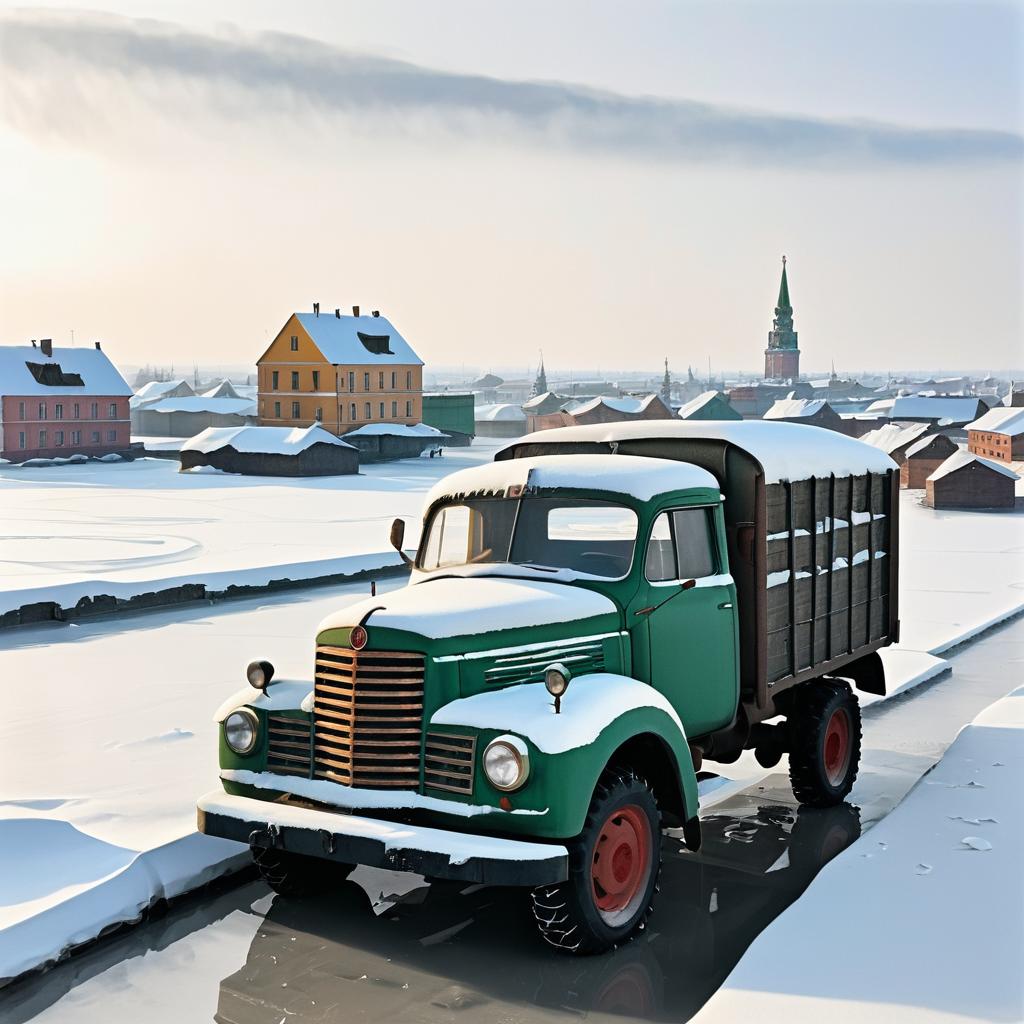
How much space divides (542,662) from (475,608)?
0.53 meters

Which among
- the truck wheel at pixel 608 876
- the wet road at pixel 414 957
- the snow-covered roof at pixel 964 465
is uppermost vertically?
the truck wheel at pixel 608 876

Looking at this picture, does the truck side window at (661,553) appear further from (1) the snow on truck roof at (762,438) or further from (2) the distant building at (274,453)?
(2) the distant building at (274,453)

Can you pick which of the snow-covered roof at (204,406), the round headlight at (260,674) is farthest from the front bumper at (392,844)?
the snow-covered roof at (204,406)

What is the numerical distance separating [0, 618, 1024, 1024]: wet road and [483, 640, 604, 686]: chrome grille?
1504mm

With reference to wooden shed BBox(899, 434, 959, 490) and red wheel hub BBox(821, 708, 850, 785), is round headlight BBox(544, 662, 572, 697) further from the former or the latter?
wooden shed BBox(899, 434, 959, 490)

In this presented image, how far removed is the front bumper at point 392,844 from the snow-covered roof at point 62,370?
76278 mm

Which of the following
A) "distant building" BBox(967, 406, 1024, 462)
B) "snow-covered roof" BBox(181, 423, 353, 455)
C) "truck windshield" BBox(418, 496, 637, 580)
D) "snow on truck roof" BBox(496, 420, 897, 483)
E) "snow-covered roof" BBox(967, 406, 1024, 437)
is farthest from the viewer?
"snow-covered roof" BBox(967, 406, 1024, 437)

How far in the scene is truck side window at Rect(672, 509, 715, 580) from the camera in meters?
8.59

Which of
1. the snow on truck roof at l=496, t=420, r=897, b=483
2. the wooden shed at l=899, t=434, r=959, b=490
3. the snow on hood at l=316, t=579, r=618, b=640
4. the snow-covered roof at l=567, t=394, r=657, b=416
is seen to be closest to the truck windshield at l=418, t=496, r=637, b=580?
the snow on hood at l=316, t=579, r=618, b=640

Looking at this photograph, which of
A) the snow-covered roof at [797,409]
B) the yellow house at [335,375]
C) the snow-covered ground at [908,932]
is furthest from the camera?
the snow-covered roof at [797,409]

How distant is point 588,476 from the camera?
8.52 metres

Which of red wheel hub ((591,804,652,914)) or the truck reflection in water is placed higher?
red wheel hub ((591,804,652,914))

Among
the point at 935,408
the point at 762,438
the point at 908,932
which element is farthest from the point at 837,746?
the point at 935,408

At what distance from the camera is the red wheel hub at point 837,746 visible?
1060 centimetres
